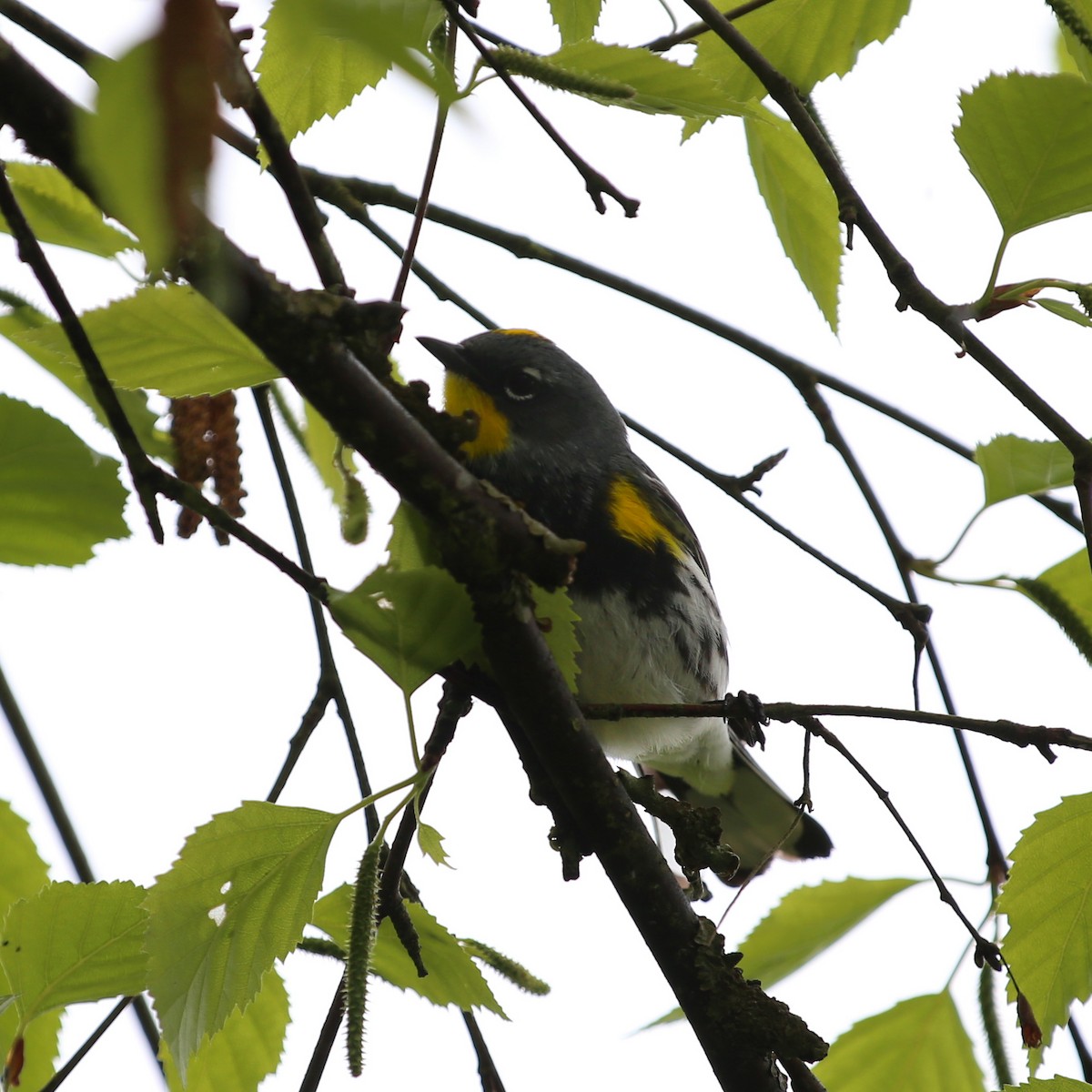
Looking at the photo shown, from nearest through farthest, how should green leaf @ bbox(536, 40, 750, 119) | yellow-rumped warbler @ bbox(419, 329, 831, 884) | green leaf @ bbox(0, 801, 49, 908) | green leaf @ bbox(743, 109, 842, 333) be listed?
green leaf @ bbox(536, 40, 750, 119) < green leaf @ bbox(0, 801, 49, 908) < green leaf @ bbox(743, 109, 842, 333) < yellow-rumped warbler @ bbox(419, 329, 831, 884)

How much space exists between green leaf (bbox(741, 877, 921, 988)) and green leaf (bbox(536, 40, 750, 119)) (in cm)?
157

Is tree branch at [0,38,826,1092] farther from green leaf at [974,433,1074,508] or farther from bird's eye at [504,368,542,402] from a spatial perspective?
bird's eye at [504,368,542,402]

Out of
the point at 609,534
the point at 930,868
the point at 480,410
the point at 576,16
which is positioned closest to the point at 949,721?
the point at 930,868

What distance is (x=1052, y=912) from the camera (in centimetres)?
179

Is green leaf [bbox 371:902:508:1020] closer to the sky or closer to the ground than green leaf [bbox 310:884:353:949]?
closer to the ground

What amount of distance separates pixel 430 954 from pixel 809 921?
0.94 meters

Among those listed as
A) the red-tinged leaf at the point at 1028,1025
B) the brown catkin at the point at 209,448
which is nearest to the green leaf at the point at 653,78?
the brown catkin at the point at 209,448

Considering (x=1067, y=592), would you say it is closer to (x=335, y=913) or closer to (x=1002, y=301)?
(x=1002, y=301)

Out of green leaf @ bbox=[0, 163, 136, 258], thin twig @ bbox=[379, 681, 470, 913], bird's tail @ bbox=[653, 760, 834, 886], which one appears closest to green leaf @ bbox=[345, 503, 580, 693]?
thin twig @ bbox=[379, 681, 470, 913]

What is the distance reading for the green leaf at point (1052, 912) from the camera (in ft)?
5.77

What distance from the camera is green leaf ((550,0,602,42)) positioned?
1.99 metres

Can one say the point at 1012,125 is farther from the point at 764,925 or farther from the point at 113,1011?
the point at 113,1011

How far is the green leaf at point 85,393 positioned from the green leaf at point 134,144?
5.54ft

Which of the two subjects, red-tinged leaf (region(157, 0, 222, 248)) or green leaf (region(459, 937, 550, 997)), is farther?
green leaf (region(459, 937, 550, 997))
